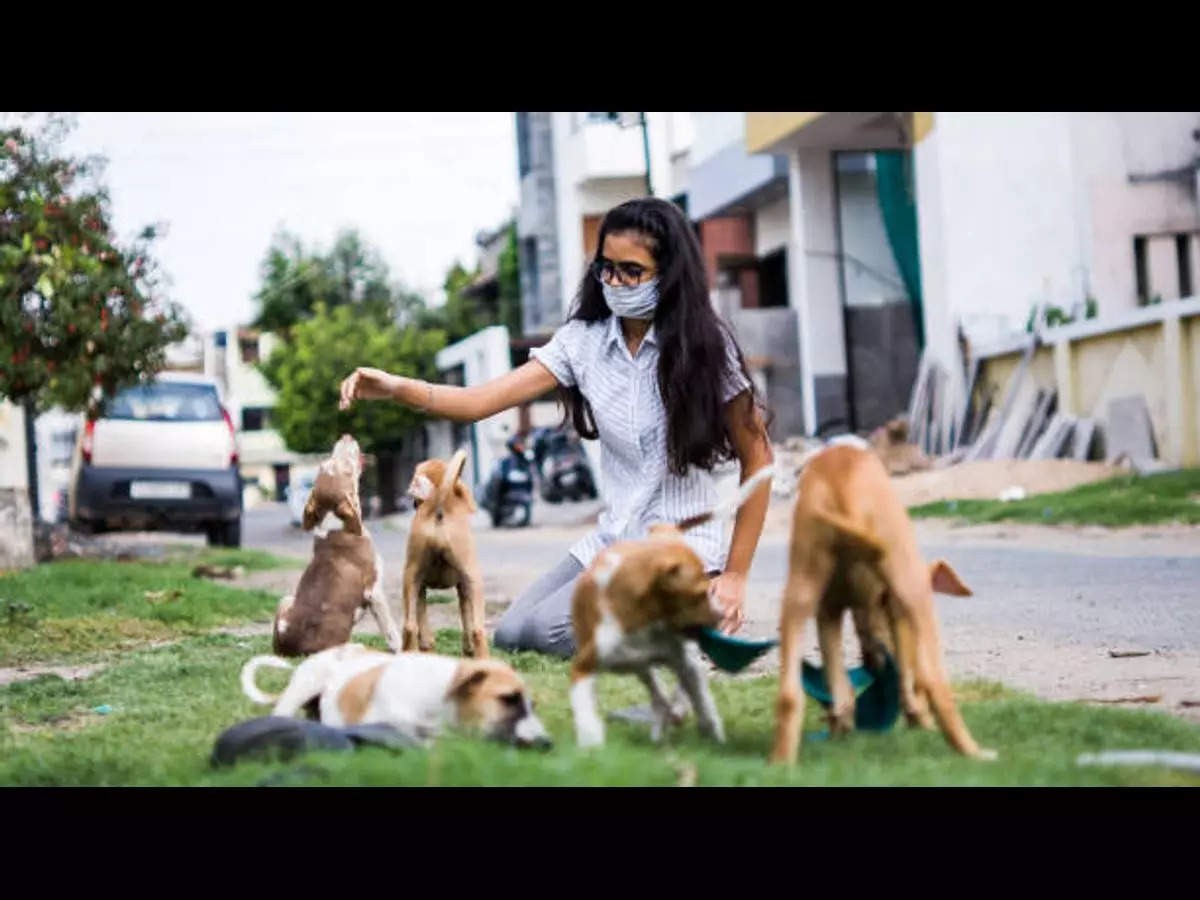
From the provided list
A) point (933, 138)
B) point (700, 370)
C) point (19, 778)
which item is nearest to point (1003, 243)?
point (933, 138)

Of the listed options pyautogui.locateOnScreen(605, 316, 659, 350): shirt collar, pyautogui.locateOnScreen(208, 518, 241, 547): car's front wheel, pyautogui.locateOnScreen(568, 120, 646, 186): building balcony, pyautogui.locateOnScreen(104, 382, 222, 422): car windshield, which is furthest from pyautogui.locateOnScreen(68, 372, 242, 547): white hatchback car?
pyautogui.locateOnScreen(568, 120, 646, 186): building balcony

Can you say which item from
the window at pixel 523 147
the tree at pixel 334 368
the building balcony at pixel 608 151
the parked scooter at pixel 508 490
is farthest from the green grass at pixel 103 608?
the window at pixel 523 147

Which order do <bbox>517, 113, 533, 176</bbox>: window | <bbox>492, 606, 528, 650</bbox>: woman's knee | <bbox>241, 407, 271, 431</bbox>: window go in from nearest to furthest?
<bbox>492, 606, 528, 650</bbox>: woman's knee < <bbox>517, 113, 533, 176</bbox>: window < <bbox>241, 407, 271, 431</bbox>: window

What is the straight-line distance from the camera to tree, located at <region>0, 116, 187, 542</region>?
1275 cm

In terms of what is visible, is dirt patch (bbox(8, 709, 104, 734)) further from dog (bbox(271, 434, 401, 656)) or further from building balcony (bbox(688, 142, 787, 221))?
building balcony (bbox(688, 142, 787, 221))

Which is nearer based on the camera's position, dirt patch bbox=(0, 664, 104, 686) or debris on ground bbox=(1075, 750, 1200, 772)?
debris on ground bbox=(1075, 750, 1200, 772)

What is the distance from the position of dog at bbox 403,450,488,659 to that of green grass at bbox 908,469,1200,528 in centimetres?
883

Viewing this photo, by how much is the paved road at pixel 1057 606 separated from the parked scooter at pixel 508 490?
20.5 feet

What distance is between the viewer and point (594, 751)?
351 cm

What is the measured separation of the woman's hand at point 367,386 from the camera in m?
4.71

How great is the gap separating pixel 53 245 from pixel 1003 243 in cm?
1423

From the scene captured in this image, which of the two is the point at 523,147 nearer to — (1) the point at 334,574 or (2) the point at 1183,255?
(2) the point at 1183,255

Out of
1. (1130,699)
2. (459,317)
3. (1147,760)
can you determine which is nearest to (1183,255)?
(1130,699)
